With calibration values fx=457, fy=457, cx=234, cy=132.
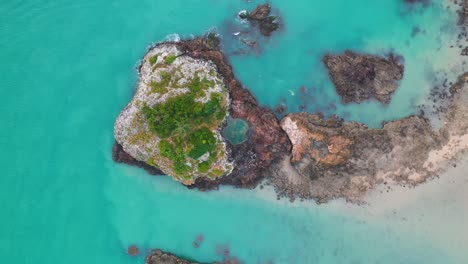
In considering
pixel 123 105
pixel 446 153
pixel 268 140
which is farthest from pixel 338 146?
pixel 123 105

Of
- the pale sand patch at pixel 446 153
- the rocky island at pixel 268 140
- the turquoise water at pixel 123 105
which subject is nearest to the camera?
the rocky island at pixel 268 140

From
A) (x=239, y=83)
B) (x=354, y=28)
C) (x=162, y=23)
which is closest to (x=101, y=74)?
(x=162, y=23)

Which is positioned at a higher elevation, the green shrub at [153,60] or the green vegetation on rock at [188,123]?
the green shrub at [153,60]

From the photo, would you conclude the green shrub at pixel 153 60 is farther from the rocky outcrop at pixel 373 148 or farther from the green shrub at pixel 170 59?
the rocky outcrop at pixel 373 148

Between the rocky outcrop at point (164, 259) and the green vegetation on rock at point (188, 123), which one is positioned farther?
the rocky outcrop at point (164, 259)

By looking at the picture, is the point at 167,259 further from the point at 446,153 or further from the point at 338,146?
the point at 446,153

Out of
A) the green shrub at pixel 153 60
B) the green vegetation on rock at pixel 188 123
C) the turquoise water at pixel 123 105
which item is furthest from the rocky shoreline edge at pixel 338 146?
the green shrub at pixel 153 60

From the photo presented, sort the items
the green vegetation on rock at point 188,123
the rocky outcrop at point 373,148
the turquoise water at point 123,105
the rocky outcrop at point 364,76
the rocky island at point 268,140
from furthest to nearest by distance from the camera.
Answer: the turquoise water at point 123,105
the rocky outcrop at point 364,76
the rocky outcrop at point 373,148
the rocky island at point 268,140
the green vegetation on rock at point 188,123

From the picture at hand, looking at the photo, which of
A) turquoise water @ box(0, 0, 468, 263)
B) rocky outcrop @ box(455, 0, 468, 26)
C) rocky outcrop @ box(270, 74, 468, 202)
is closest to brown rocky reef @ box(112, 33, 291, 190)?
turquoise water @ box(0, 0, 468, 263)
